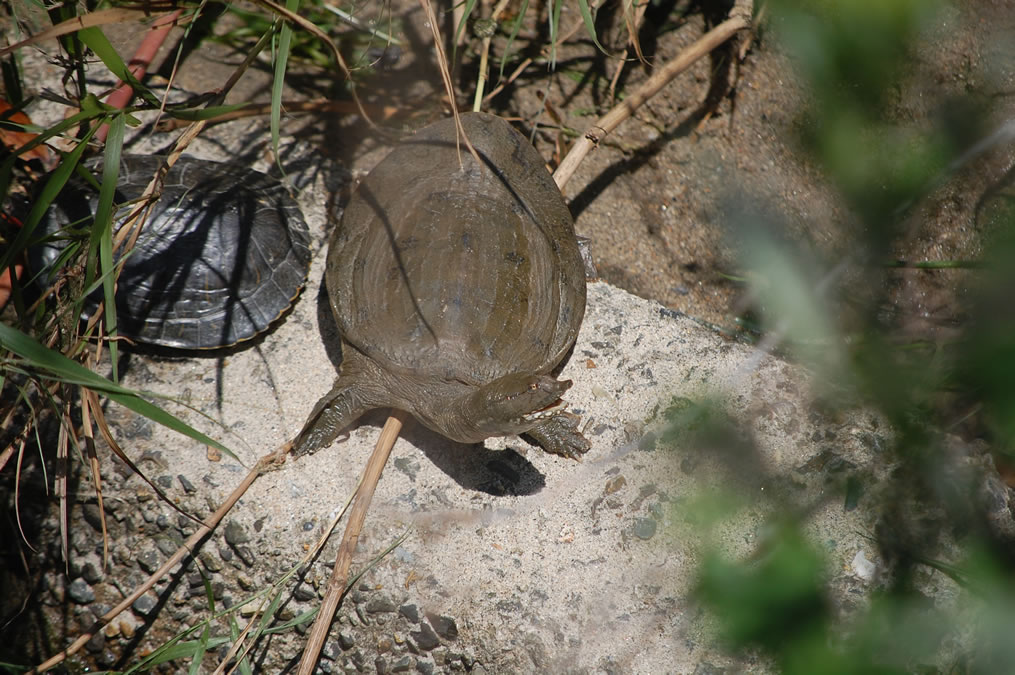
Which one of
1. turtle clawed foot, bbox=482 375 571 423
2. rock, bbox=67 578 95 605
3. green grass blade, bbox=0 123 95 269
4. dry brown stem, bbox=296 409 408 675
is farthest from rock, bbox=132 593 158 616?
turtle clawed foot, bbox=482 375 571 423

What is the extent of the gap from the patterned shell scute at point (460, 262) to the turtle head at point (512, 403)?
26 cm

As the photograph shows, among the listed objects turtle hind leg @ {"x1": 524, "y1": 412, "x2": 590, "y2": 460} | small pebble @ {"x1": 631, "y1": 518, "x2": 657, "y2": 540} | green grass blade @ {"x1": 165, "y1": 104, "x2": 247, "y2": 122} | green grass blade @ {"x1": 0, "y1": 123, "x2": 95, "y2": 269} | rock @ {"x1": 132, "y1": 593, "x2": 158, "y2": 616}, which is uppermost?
green grass blade @ {"x1": 165, "y1": 104, "x2": 247, "y2": 122}

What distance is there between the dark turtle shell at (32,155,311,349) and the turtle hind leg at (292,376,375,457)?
545mm

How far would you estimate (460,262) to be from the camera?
2.60 meters

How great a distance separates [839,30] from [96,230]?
3.02m

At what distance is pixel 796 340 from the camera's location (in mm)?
3148

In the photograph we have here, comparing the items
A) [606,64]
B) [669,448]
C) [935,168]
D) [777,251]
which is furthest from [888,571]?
[606,64]

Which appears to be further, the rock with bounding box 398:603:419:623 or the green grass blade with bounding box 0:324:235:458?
the rock with bounding box 398:603:419:623

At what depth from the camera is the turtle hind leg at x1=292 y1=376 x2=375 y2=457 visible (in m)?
2.69

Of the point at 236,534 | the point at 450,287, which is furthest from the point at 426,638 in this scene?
the point at 450,287

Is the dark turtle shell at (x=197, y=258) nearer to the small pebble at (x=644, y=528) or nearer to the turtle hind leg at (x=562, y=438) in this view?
the turtle hind leg at (x=562, y=438)

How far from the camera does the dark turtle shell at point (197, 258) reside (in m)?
2.98

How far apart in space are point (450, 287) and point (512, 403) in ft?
2.05

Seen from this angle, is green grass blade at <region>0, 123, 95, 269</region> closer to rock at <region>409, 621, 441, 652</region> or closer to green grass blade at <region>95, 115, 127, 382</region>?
green grass blade at <region>95, 115, 127, 382</region>
